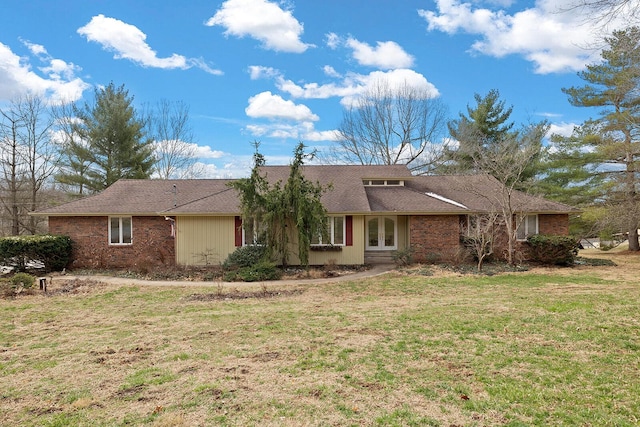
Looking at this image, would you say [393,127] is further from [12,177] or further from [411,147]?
[12,177]

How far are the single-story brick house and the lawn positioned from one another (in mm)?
5973

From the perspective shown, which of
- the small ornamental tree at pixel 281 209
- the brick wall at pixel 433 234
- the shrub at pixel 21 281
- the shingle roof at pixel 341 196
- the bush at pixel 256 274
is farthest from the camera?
the brick wall at pixel 433 234

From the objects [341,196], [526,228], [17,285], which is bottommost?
[17,285]

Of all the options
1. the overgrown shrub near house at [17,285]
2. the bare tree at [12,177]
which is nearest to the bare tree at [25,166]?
the bare tree at [12,177]

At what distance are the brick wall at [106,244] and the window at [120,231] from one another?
0.58ft

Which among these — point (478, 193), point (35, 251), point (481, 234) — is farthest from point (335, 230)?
point (35, 251)

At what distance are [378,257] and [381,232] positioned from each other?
1.29 m

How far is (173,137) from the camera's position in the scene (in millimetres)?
33438

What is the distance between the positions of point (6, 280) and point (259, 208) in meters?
8.00

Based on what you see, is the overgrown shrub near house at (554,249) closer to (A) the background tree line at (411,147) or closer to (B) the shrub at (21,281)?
(A) the background tree line at (411,147)

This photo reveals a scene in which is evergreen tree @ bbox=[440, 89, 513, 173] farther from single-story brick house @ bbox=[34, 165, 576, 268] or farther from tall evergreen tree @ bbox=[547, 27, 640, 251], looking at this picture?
single-story brick house @ bbox=[34, 165, 576, 268]

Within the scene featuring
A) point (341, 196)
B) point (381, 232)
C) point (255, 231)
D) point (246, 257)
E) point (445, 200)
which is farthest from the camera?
point (381, 232)

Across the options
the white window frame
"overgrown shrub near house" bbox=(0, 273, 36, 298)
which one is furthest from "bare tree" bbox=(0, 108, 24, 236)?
the white window frame

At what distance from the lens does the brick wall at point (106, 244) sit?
16.5 meters
